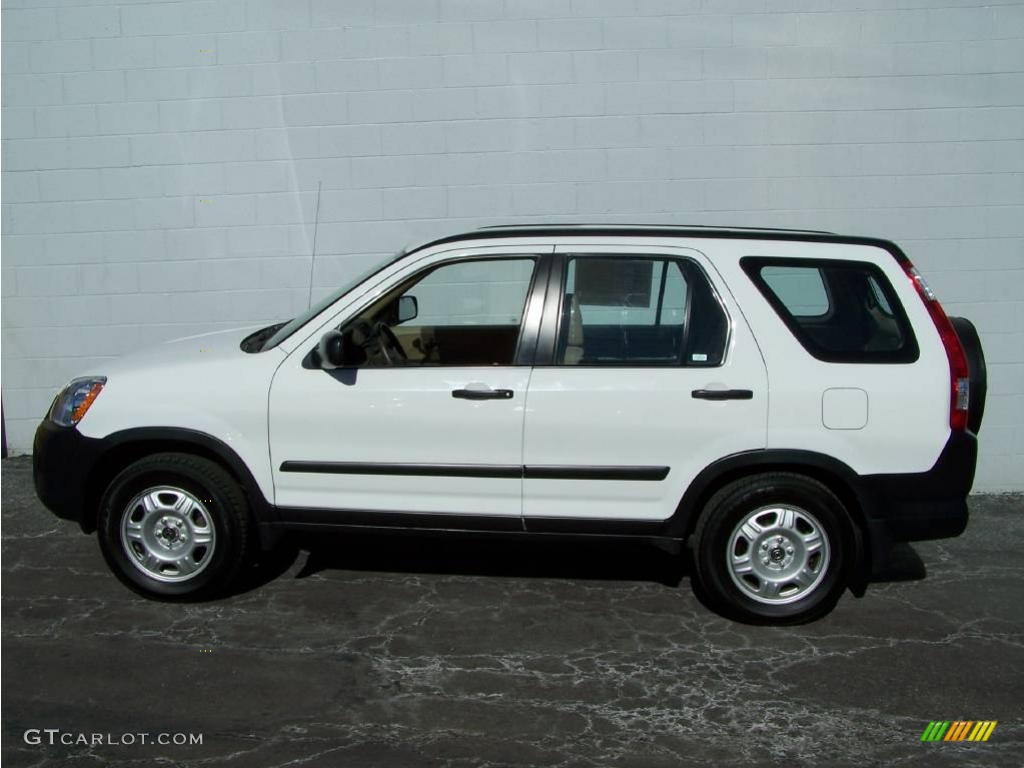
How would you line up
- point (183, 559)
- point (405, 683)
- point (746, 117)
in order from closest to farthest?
point (405, 683) < point (183, 559) < point (746, 117)

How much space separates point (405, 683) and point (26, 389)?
17.0ft

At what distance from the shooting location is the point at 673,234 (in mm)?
5637

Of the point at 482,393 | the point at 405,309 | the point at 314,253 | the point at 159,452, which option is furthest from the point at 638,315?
the point at 314,253

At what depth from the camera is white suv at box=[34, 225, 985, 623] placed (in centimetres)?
536

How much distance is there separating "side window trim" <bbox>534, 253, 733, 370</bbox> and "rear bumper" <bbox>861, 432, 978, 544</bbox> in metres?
0.96

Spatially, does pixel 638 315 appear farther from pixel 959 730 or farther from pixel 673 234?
pixel 959 730

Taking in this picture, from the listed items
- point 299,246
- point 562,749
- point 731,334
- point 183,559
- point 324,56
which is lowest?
point 562,749

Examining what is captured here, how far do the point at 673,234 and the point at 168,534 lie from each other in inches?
113

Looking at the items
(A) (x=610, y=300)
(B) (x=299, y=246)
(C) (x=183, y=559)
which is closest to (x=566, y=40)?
(B) (x=299, y=246)

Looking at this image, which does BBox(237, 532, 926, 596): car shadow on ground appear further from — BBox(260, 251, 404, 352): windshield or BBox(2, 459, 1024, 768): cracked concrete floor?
BBox(260, 251, 404, 352): windshield

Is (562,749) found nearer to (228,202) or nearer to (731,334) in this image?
(731,334)

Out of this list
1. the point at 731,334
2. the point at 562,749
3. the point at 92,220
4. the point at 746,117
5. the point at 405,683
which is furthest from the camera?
the point at 92,220

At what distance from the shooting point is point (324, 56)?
8.27m

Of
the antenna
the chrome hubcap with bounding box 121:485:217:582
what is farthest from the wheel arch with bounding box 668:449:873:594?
the antenna
